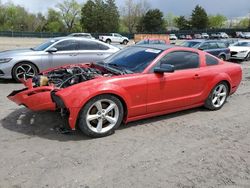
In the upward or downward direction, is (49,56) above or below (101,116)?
above

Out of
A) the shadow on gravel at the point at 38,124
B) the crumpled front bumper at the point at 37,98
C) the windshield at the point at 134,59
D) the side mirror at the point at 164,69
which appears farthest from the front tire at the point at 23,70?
the side mirror at the point at 164,69

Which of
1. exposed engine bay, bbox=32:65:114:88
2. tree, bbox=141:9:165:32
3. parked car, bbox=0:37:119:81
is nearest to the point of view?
exposed engine bay, bbox=32:65:114:88

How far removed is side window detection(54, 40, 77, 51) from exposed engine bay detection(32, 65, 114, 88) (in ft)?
12.3

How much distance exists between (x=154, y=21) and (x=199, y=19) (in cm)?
1370

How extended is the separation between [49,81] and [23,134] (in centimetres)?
110

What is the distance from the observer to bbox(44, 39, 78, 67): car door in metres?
9.70

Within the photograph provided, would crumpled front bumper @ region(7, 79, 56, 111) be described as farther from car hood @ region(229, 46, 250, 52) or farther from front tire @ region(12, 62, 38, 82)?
car hood @ region(229, 46, 250, 52)

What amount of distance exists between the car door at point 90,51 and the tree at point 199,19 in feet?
282

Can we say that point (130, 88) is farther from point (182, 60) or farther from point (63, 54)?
point (63, 54)

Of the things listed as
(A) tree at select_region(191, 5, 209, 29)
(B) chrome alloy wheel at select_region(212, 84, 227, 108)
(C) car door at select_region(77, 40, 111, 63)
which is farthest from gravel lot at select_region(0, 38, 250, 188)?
(A) tree at select_region(191, 5, 209, 29)

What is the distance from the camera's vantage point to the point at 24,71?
9391mm

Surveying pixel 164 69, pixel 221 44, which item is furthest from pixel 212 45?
pixel 164 69

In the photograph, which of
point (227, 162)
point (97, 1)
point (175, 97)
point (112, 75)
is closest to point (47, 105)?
point (112, 75)

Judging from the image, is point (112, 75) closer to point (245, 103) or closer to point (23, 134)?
point (23, 134)
